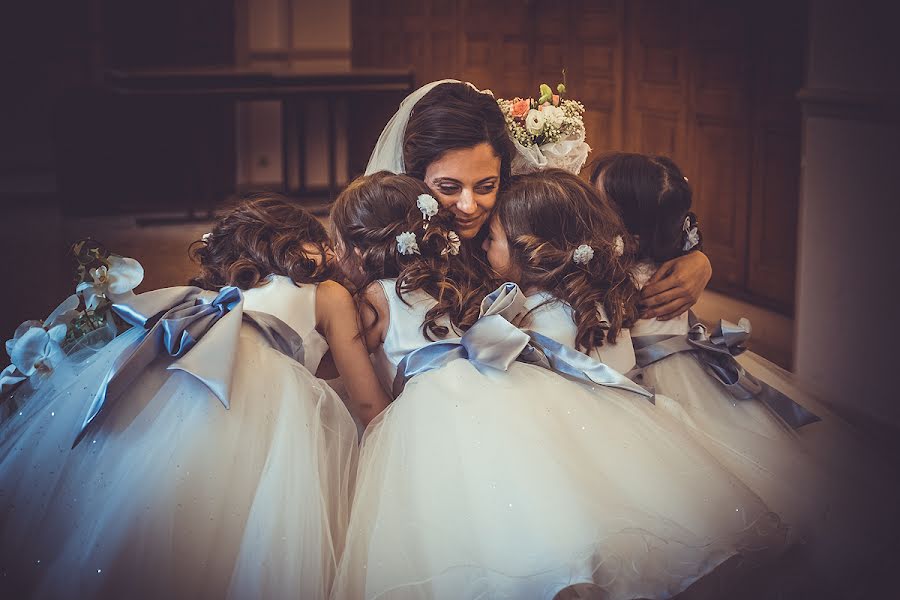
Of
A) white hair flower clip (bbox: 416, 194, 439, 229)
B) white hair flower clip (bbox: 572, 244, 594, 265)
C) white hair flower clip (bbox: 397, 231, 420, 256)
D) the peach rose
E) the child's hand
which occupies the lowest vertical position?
the child's hand

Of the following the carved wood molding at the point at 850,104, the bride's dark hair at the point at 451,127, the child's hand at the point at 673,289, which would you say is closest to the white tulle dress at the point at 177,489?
the bride's dark hair at the point at 451,127

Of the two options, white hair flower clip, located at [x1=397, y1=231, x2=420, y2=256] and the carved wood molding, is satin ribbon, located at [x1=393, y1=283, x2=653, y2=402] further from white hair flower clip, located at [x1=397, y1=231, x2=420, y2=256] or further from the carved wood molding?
the carved wood molding

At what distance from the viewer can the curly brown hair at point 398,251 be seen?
224cm

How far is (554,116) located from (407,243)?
37.6 inches

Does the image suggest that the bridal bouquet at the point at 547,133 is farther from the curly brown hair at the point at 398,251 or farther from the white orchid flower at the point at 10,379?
the white orchid flower at the point at 10,379

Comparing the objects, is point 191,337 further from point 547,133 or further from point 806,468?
point 547,133

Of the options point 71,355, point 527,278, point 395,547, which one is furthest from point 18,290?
point 395,547

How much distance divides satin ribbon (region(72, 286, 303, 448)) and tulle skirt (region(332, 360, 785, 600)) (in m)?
0.30

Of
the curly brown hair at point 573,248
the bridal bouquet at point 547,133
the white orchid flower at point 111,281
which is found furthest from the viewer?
the bridal bouquet at point 547,133

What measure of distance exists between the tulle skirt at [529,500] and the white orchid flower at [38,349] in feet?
2.26

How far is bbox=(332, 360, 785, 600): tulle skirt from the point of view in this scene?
5.64ft

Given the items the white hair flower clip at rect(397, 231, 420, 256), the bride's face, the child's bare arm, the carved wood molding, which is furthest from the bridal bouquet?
the carved wood molding

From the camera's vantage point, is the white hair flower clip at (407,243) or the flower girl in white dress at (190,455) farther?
the white hair flower clip at (407,243)

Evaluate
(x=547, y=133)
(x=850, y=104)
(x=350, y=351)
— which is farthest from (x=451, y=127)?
(x=850, y=104)
